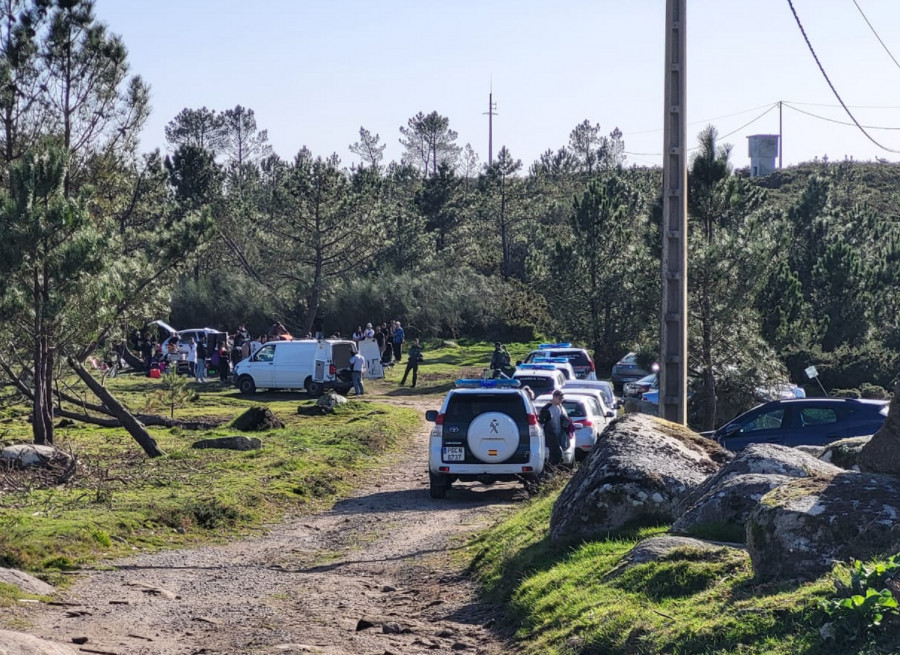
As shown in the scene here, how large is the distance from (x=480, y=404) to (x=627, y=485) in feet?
21.5

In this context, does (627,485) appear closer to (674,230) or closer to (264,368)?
(674,230)

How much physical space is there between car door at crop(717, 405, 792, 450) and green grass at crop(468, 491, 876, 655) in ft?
29.5

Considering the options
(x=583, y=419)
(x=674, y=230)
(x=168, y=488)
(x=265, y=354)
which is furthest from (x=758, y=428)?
(x=265, y=354)

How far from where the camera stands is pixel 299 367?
3641 cm

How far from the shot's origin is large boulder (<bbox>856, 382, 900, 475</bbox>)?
308 inches

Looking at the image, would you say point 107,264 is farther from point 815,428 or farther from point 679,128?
point 815,428

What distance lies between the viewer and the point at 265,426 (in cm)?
2483

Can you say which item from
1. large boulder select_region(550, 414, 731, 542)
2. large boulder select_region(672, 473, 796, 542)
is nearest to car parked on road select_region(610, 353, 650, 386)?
large boulder select_region(550, 414, 731, 542)

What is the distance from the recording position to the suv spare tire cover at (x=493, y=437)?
54.9ft

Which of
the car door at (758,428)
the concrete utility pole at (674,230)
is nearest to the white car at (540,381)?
the car door at (758,428)

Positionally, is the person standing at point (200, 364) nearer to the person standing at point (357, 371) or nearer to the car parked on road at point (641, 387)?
the person standing at point (357, 371)

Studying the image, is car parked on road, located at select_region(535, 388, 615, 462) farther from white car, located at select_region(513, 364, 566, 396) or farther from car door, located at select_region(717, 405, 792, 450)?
white car, located at select_region(513, 364, 566, 396)

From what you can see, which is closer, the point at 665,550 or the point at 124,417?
the point at 665,550

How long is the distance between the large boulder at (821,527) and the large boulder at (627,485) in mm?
3318
